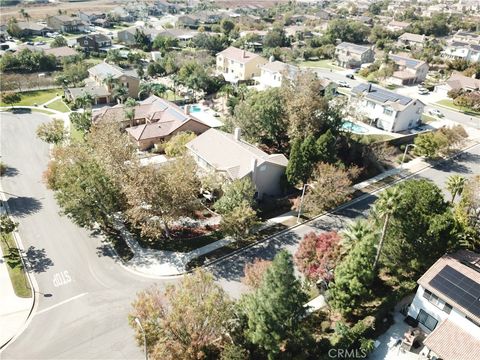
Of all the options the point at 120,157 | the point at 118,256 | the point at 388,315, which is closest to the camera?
the point at 388,315

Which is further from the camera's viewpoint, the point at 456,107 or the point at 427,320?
the point at 456,107

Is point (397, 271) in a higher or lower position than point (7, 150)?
higher

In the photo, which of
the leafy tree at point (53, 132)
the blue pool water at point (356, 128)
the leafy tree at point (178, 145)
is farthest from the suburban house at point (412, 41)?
the leafy tree at point (53, 132)

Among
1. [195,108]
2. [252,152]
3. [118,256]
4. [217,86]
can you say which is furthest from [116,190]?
[217,86]

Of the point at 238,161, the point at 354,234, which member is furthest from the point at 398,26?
the point at 354,234

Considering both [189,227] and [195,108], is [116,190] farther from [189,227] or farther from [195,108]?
[195,108]

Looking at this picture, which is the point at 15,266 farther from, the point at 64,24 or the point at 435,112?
the point at 64,24

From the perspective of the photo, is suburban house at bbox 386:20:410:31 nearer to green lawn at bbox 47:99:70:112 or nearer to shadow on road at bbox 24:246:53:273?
green lawn at bbox 47:99:70:112
